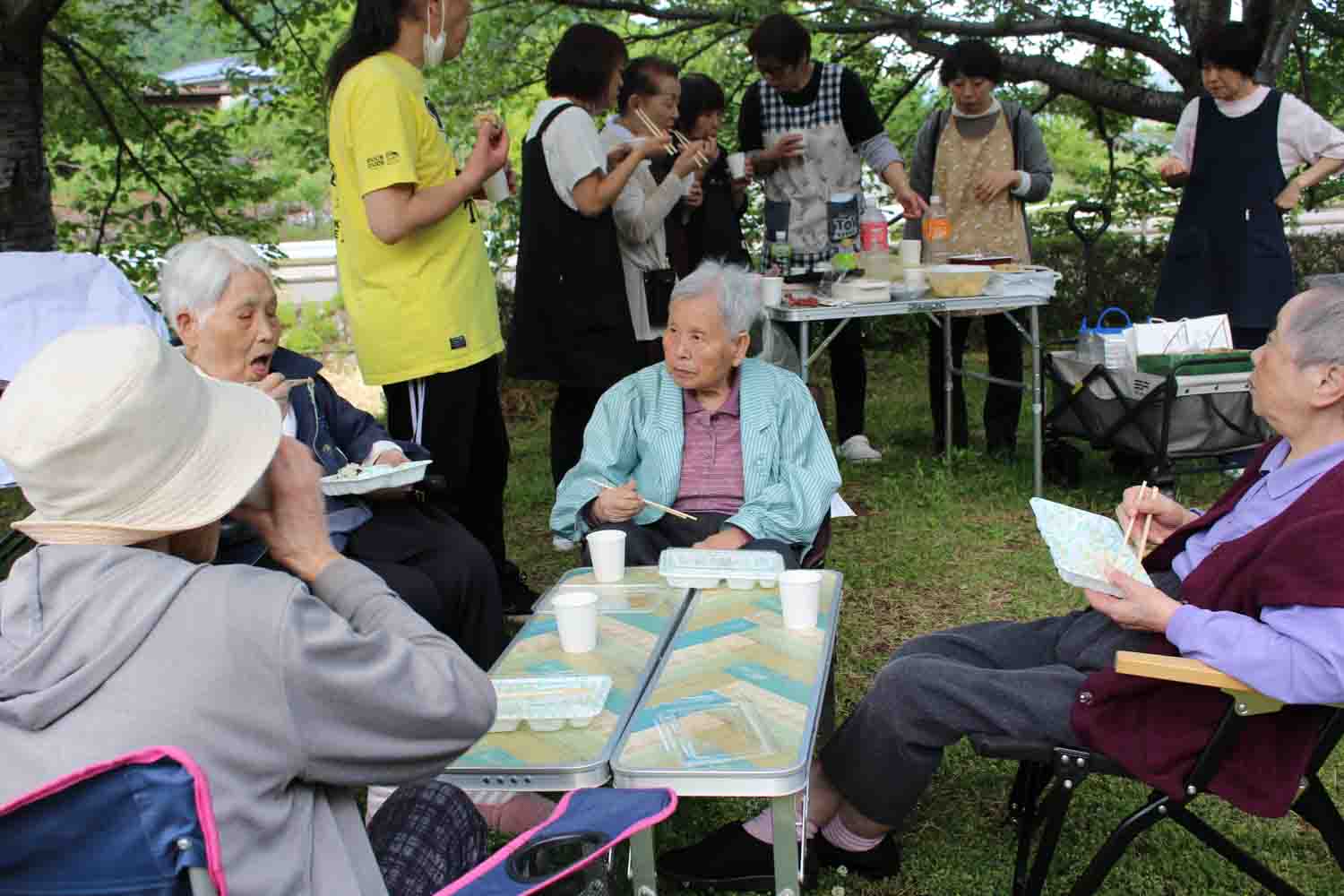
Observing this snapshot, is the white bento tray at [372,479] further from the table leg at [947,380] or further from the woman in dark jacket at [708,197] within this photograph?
the table leg at [947,380]

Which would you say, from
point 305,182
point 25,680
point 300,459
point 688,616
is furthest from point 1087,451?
point 305,182

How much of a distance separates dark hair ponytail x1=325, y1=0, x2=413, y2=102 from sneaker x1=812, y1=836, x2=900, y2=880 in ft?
7.50

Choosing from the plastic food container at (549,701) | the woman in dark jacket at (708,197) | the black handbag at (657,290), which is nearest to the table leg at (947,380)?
the woman in dark jacket at (708,197)

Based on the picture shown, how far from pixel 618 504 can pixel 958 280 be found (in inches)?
86.8

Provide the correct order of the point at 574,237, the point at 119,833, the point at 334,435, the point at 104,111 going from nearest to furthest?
the point at 119,833, the point at 334,435, the point at 574,237, the point at 104,111

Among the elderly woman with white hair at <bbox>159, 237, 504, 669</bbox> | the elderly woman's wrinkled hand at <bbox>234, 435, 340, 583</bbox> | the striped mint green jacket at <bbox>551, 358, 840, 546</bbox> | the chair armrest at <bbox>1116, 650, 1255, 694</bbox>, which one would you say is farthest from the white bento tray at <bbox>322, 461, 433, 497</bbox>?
the chair armrest at <bbox>1116, 650, 1255, 694</bbox>

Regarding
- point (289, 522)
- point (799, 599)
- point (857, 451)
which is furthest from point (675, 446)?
point (857, 451)

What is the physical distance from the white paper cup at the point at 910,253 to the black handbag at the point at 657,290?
1075mm

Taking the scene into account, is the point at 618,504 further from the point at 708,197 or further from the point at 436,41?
the point at 708,197

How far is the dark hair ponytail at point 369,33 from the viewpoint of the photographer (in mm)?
3475

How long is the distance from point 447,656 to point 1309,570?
133cm

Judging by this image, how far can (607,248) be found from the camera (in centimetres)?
433

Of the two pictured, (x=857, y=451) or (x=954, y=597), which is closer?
(x=954, y=597)

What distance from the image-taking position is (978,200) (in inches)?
224
